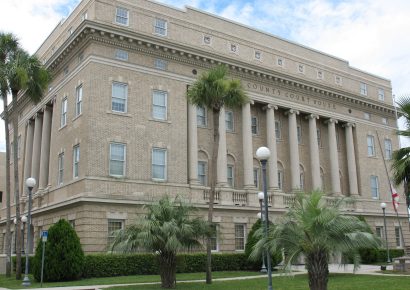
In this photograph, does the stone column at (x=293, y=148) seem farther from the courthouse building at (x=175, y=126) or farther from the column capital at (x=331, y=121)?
the column capital at (x=331, y=121)

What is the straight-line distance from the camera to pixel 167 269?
2227 centimetres

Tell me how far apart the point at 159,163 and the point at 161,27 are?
1023 cm

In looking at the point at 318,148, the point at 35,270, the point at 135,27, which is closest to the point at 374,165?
the point at 318,148

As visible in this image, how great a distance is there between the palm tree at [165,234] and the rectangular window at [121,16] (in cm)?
1693

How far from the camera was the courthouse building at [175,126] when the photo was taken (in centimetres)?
3291

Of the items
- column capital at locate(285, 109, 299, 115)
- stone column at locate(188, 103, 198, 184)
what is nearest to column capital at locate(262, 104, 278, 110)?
column capital at locate(285, 109, 299, 115)

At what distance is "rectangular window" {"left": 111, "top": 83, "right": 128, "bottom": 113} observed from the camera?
33.9m

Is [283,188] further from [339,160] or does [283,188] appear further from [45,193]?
[45,193]

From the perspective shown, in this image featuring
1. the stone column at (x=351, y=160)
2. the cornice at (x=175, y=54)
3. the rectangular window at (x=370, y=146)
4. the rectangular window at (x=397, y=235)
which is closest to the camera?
the cornice at (x=175, y=54)

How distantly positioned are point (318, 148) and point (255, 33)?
12143mm

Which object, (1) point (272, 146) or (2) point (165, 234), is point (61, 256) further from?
(1) point (272, 146)

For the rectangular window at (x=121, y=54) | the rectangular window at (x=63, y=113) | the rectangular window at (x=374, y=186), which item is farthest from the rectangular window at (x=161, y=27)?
the rectangular window at (x=374, y=186)

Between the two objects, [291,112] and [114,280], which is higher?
[291,112]

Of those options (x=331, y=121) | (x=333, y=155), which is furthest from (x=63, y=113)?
(x=333, y=155)
